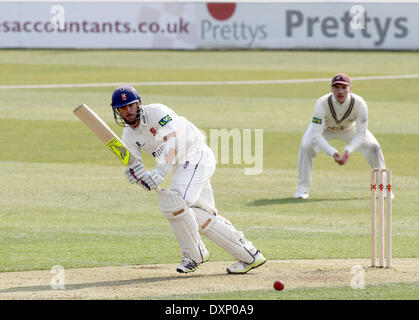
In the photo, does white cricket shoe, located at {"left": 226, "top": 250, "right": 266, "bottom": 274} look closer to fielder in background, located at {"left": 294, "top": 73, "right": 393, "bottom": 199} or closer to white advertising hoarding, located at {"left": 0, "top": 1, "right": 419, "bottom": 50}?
fielder in background, located at {"left": 294, "top": 73, "right": 393, "bottom": 199}

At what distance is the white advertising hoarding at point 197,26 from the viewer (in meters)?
30.3

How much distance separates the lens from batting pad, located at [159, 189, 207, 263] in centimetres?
761

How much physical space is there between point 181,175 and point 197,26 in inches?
928

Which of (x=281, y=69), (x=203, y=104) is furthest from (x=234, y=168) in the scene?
(x=281, y=69)

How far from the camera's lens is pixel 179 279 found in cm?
771

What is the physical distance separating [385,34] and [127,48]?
8.39 metres

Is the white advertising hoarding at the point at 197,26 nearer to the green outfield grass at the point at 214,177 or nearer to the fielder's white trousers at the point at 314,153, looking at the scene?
the green outfield grass at the point at 214,177

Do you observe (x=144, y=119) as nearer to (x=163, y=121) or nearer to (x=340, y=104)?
(x=163, y=121)

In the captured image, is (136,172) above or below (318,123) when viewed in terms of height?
below

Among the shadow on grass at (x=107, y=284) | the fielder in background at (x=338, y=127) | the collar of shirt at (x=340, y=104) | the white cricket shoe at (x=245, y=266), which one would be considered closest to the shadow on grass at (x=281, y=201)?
the fielder in background at (x=338, y=127)

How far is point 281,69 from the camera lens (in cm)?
2628

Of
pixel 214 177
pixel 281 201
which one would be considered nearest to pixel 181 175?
pixel 281 201
